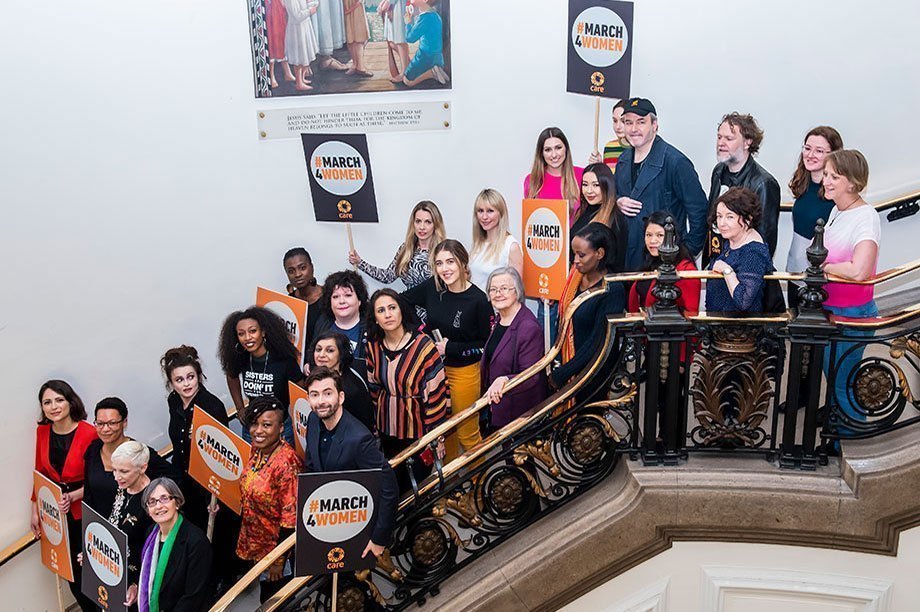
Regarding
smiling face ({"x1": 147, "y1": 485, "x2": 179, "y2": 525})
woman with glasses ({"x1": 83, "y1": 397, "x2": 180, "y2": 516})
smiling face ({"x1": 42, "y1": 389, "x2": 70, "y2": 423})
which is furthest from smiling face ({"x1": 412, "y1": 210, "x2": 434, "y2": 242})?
smiling face ({"x1": 42, "y1": 389, "x2": 70, "y2": 423})

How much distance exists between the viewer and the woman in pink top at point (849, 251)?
4359 millimetres

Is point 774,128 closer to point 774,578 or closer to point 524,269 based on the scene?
point 524,269

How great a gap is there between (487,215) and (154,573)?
287 cm

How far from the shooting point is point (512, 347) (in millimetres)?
5109

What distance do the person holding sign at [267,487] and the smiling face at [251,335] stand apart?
2.85 feet

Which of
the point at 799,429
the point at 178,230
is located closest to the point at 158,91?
the point at 178,230

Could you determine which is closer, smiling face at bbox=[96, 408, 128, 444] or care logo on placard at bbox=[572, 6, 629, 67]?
smiling face at bbox=[96, 408, 128, 444]

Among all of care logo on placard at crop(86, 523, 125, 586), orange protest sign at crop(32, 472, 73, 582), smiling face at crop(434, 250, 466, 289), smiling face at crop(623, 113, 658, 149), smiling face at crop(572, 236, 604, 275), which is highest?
smiling face at crop(623, 113, 658, 149)

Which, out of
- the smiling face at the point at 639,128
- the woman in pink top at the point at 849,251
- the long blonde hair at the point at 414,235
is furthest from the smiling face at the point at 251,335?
the woman in pink top at the point at 849,251

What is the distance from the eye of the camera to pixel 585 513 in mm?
4562

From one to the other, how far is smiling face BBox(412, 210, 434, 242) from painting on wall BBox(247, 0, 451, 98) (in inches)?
45.5

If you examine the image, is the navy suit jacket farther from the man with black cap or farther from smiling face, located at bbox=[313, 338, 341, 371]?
the man with black cap

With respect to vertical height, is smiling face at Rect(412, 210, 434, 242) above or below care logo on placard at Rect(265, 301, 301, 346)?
above

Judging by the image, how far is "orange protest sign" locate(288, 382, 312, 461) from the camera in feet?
17.4
